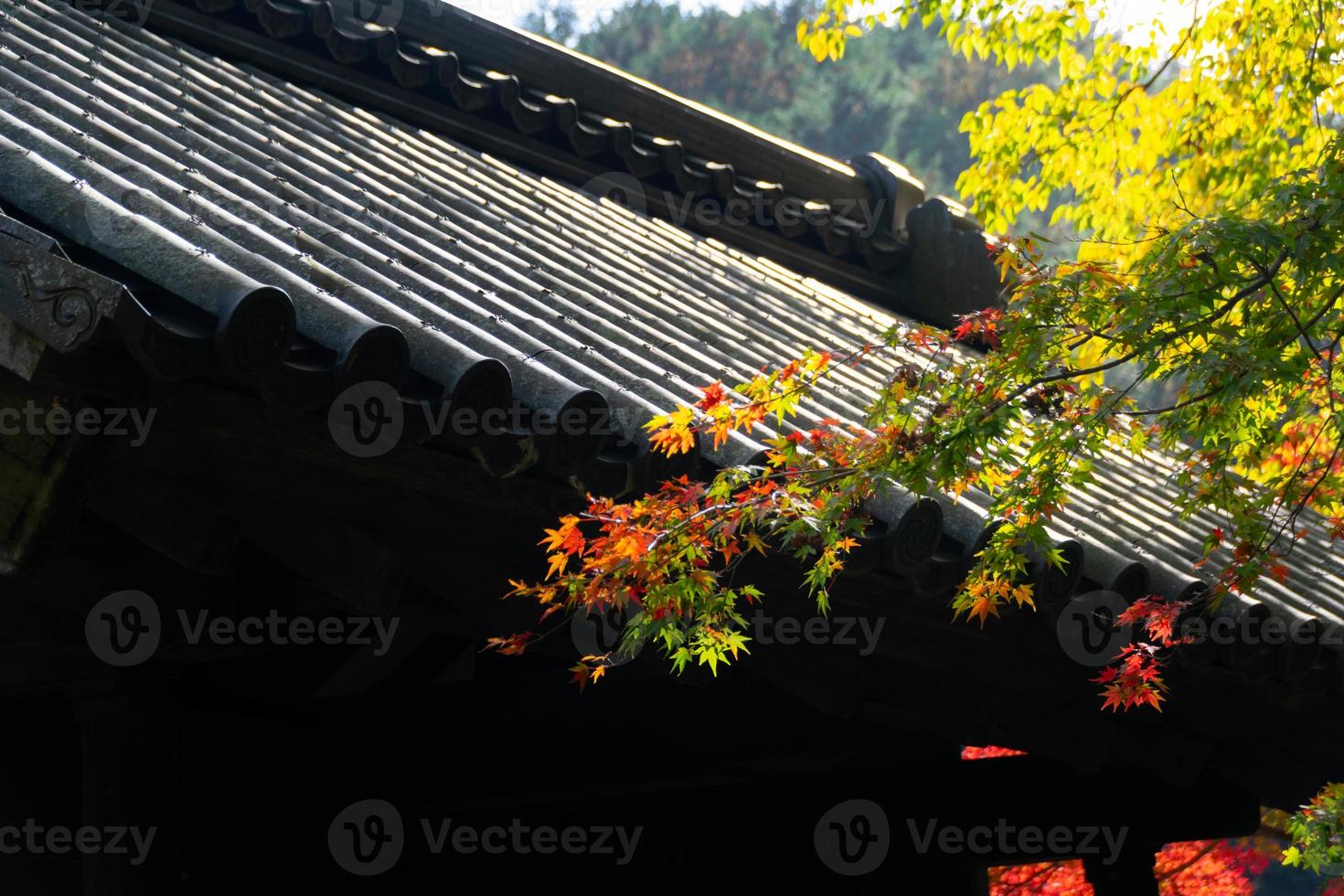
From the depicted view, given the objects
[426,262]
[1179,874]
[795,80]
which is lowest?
[1179,874]

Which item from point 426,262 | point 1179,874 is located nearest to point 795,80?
point 1179,874

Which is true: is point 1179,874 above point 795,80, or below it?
below

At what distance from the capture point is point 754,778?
464 cm

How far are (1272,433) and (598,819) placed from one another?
2.46 m

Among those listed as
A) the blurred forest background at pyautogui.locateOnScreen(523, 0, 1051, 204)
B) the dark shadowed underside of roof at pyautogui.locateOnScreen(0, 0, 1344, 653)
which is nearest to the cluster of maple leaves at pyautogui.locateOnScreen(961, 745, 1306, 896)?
the dark shadowed underside of roof at pyautogui.locateOnScreen(0, 0, 1344, 653)

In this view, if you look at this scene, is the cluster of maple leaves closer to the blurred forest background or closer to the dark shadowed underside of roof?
the dark shadowed underside of roof

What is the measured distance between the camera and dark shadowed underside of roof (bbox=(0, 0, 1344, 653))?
2.39m

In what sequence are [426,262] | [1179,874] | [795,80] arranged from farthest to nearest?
1. [795,80]
2. [1179,874]
3. [426,262]

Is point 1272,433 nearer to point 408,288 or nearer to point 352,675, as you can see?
point 408,288

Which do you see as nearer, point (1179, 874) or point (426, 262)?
point (426, 262)

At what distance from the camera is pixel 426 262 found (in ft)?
11.6

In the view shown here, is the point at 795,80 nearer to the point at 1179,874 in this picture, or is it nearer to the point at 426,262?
the point at 1179,874

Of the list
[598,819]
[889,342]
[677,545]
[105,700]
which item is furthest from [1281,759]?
[105,700]

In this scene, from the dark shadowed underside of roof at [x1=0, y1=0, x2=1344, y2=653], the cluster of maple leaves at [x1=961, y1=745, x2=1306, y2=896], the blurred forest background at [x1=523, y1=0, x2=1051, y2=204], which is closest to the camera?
the dark shadowed underside of roof at [x1=0, y1=0, x2=1344, y2=653]
